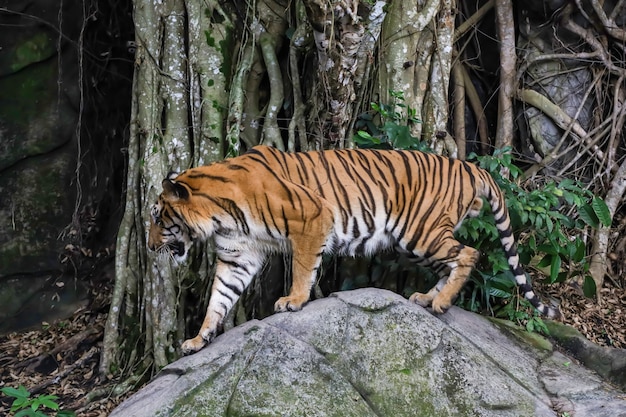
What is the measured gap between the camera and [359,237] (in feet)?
17.2

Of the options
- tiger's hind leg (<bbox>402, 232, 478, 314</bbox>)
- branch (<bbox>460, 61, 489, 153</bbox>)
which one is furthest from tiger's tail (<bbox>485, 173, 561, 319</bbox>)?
branch (<bbox>460, 61, 489, 153</bbox>)

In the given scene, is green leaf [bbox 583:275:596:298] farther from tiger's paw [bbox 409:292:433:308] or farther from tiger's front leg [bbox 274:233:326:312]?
tiger's front leg [bbox 274:233:326:312]

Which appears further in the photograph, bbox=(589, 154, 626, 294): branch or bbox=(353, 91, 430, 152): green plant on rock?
bbox=(589, 154, 626, 294): branch

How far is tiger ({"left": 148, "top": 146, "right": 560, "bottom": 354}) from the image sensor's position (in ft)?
16.0

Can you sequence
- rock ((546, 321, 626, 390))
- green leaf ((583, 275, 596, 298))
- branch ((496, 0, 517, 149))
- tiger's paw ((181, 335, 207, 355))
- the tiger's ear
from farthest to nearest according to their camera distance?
branch ((496, 0, 517, 149)), green leaf ((583, 275, 596, 298)), rock ((546, 321, 626, 390)), the tiger's ear, tiger's paw ((181, 335, 207, 355))

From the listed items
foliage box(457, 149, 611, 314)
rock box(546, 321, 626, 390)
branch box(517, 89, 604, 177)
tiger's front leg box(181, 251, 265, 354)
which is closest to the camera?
tiger's front leg box(181, 251, 265, 354)

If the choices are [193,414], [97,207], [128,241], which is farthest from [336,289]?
[97,207]

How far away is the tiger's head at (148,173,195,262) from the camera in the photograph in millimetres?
4830

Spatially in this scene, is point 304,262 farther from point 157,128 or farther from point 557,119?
point 557,119

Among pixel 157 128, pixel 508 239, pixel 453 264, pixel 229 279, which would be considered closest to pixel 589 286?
pixel 508 239

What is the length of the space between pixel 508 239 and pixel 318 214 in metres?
1.57

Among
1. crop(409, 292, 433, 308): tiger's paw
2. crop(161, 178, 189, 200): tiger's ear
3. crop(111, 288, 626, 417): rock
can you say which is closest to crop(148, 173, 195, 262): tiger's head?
crop(161, 178, 189, 200): tiger's ear

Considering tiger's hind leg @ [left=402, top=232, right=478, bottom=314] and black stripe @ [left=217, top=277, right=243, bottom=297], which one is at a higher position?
tiger's hind leg @ [left=402, top=232, right=478, bottom=314]

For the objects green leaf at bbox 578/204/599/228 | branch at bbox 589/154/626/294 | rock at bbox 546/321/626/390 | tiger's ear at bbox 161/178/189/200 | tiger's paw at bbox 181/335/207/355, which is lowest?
rock at bbox 546/321/626/390
